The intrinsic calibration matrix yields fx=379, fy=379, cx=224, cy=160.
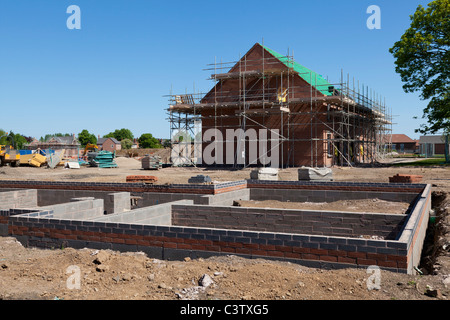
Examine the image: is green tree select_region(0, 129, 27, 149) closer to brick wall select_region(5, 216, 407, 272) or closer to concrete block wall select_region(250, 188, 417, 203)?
concrete block wall select_region(250, 188, 417, 203)

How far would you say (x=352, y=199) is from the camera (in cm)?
1280

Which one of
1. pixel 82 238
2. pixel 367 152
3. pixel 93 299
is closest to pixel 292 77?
pixel 367 152

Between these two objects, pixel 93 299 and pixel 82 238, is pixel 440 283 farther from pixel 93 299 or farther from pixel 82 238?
pixel 82 238

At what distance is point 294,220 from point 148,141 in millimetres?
97130

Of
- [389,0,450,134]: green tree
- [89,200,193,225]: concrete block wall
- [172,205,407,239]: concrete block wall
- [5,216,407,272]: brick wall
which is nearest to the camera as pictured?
[5,216,407,272]: brick wall

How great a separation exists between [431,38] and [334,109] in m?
8.05

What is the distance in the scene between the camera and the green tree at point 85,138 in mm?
109500

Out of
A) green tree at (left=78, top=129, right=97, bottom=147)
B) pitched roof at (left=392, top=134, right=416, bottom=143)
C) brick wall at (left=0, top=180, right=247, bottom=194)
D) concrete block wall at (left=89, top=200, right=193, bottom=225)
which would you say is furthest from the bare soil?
green tree at (left=78, top=129, right=97, bottom=147)

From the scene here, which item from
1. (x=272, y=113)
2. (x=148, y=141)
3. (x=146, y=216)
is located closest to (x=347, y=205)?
(x=146, y=216)

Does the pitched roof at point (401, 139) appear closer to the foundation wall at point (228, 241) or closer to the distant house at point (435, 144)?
the distant house at point (435, 144)

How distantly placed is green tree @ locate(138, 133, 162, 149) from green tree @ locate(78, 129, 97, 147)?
55.3 feet

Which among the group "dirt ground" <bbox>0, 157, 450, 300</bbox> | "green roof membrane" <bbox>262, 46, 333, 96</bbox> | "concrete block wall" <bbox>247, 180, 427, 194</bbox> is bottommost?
"dirt ground" <bbox>0, 157, 450, 300</bbox>

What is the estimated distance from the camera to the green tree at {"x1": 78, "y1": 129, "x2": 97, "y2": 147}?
109500 millimetres

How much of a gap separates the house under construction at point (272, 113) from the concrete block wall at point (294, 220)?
60.7 feet
